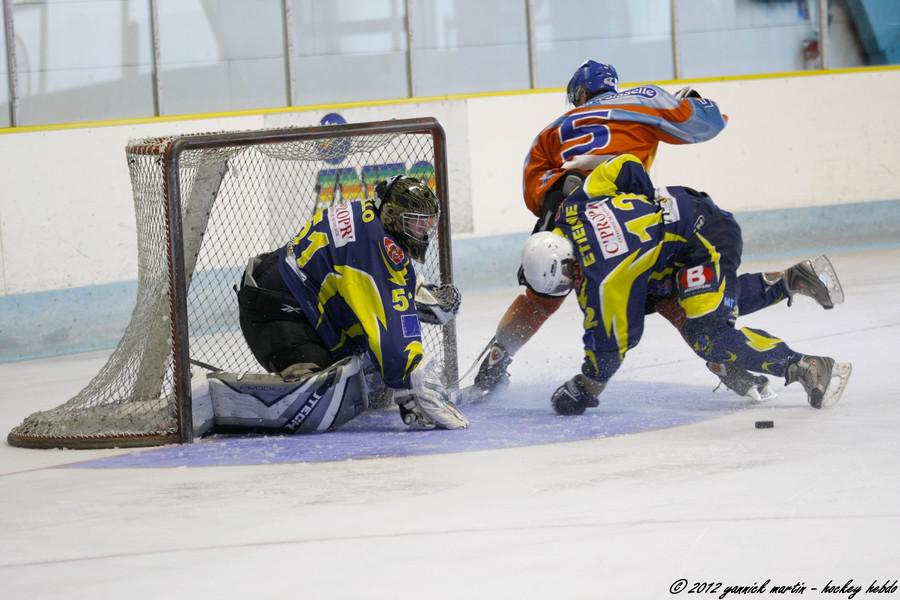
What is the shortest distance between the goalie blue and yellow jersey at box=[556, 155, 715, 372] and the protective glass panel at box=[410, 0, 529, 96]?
4458 mm

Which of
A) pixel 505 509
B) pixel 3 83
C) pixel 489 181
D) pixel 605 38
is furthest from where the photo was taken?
pixel 605 38

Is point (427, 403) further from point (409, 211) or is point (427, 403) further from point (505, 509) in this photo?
point (505, 509)

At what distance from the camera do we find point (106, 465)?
14.8 ft

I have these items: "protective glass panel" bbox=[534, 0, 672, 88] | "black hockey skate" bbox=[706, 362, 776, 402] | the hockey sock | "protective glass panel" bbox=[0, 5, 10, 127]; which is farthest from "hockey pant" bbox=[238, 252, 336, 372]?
"protective glass panel" bbox=[534, 0, 672, 88]

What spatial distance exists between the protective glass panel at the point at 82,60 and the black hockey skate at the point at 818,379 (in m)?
4.70

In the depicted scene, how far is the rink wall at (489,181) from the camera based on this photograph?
299 inches

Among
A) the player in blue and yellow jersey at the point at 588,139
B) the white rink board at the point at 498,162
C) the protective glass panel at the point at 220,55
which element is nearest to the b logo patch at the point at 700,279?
the player in blue and yellow jersey at the point at 588,139

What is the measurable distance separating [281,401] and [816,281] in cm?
192

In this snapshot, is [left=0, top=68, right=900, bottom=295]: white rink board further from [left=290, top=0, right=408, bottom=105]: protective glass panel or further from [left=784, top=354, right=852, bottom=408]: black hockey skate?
[left=784, top=354, right=852, bottom=408]: black hockey skate

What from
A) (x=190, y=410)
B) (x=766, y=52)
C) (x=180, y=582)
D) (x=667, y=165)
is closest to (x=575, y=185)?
(x=190, y=410)

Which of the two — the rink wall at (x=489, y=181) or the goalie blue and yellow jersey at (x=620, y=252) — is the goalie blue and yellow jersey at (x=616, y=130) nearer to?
the goalie blue and yellow jersey at (x=620, y=252)

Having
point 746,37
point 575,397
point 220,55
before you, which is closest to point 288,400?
point 575,397

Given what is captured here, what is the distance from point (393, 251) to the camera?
4.70 m

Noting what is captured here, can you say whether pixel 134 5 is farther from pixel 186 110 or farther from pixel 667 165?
pixel 667 165
